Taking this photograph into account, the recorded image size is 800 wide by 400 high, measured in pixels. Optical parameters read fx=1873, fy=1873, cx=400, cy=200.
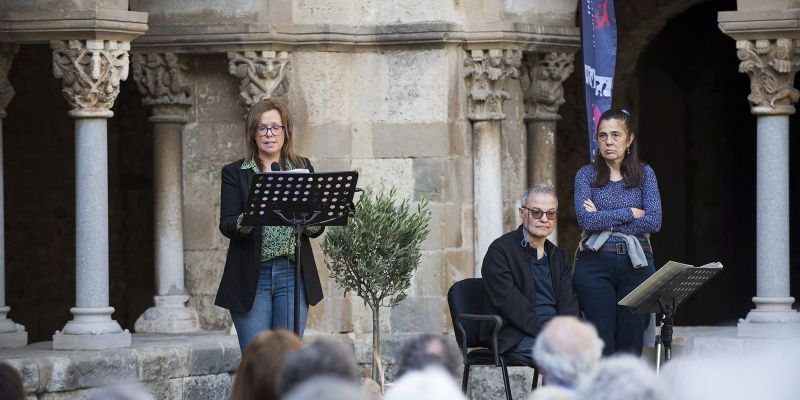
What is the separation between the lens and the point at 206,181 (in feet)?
36.8

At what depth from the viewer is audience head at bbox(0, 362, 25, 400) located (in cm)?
482

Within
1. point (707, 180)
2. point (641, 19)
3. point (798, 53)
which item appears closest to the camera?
point (798, 53)

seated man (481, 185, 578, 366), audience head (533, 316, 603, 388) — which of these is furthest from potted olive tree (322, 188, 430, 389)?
audience head (533, 316, 603, 388)

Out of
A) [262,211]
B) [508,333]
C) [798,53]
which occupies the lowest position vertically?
[508,333]

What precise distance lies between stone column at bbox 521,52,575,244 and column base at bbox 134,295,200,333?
2.23 m

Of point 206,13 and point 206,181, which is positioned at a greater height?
point 206,13

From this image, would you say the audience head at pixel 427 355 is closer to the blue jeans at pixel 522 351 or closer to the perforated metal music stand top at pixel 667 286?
the perforated metal music stand top at pixel 667 286

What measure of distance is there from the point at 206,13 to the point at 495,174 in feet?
6.41

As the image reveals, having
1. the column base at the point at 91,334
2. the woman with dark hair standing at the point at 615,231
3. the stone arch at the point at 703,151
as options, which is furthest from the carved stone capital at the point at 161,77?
the stone arch at the point at 703,151

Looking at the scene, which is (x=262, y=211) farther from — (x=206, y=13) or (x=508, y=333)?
(x=206, y=13)

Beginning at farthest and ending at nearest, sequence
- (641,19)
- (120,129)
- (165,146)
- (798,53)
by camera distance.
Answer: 1. (120,129)
2. (641,19)
3. (165,146)
4. (798,53)

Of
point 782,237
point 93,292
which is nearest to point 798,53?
point 782,237

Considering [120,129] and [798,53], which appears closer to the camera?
[798,53]

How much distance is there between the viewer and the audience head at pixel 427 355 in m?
5.21
